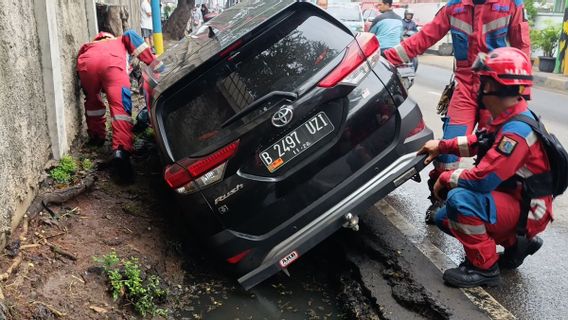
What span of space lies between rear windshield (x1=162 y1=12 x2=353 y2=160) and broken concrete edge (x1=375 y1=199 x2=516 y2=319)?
1507 mm

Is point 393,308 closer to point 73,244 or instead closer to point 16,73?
point 73,244

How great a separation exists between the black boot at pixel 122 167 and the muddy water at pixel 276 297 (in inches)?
51.0

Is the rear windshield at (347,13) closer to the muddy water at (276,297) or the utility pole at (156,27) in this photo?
the utility pole at (156,27)

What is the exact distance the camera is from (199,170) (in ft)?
10.2

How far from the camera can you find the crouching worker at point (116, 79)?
15.5 feet

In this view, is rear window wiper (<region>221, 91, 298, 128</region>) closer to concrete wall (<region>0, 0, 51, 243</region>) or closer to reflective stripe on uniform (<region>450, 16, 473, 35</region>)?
concrete wall (<region>0, 0, 51, 243</region>)

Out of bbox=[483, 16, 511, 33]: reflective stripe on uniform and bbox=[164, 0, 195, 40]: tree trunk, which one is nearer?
bbox=[483, 16, 511, 33]: reflective stripe on uniform

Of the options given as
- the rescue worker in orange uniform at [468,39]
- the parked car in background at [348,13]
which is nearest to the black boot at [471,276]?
the rescue worker in orange uniform at [468,39]

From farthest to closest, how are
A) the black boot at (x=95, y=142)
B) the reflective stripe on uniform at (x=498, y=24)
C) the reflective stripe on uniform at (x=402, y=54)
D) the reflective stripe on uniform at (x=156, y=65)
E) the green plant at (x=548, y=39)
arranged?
the green plant at (x=548, y=39)
the black boot at (x=95, y=142)
the reflective stripe on uniform at (x=156, y=65)
the reflective stripe on uniform at (x=402, y=54)
the reflective stripe on uniform at (x=498, y=24)

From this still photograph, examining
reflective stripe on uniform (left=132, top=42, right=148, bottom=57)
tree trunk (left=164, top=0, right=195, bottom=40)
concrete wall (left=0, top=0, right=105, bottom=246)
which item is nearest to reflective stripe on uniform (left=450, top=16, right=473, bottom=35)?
reflective stripe on uniform (left=132, top=42, right=148, bottom=57)

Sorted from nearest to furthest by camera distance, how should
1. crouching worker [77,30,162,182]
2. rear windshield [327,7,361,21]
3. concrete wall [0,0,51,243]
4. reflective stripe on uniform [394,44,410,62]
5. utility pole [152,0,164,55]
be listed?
concrete wall [0,0,51,243] < reflective stripe on uniform [394,44,410,62] < crouching worker [77,30,162,182] < utility pole [152,0,164,55] < rear windshield [327,7,361,21]

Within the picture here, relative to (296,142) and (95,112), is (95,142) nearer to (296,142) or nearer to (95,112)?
(95,112)

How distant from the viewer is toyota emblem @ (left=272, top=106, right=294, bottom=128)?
3047 millimetres

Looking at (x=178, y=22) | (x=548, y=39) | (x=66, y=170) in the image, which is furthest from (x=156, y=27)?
(x=548, y=39)
